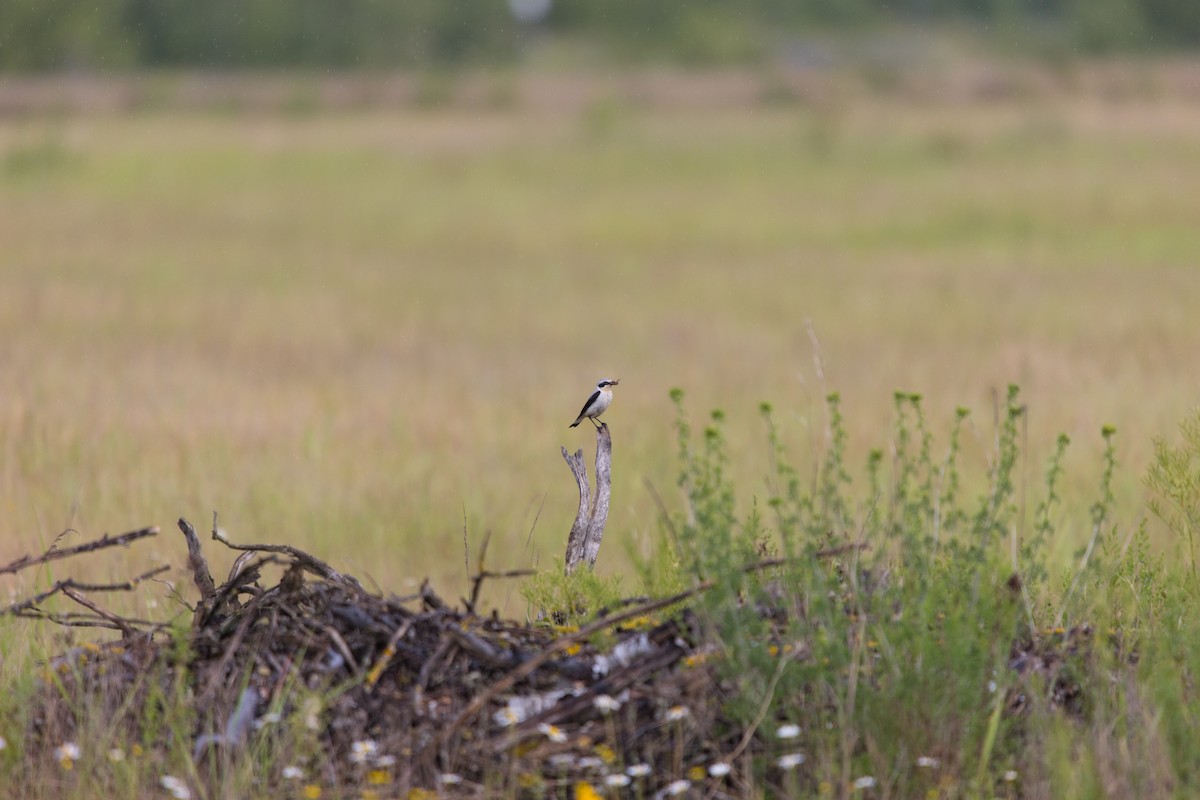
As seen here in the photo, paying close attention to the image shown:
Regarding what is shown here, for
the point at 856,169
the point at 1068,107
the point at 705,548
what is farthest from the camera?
the point at 1068,107

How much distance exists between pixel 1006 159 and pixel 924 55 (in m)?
43.2

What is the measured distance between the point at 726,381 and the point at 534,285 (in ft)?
19.9

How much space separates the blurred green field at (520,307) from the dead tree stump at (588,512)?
587 mm

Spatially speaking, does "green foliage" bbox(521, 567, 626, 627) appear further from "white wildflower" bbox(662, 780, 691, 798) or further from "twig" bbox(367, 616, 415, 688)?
"white wildflower" bbox(662, 780, 691, 798)

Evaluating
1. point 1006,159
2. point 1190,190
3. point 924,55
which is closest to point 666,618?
point 1190,190

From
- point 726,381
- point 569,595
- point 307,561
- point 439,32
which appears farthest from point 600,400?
point 439,32

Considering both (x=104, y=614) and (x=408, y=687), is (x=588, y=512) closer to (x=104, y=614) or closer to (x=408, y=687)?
(x=408, y=687)

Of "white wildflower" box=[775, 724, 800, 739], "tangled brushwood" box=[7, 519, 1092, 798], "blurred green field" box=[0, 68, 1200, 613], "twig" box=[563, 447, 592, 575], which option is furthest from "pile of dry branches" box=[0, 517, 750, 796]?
"blurred green field" box=[0, 68, 1200, 613]

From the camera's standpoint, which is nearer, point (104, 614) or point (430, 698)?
point (430, 698)

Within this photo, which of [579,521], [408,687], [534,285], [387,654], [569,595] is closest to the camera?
[387,654]

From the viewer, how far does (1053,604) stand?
4488mm

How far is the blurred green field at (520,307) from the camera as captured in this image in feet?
25.3

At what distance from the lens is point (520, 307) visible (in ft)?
48.4

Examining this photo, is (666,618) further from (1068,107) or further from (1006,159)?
(1068,107)
